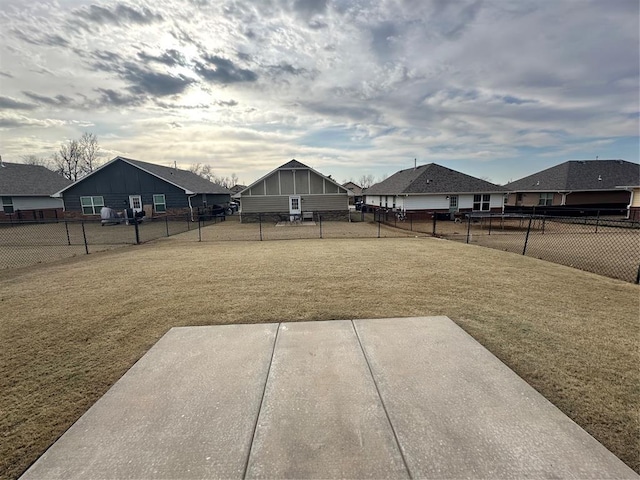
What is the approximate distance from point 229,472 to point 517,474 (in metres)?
1.87

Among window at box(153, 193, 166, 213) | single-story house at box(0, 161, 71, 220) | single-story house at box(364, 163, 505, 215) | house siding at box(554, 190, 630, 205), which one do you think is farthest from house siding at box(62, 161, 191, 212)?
house siding at box(554, 190, 630, 205)

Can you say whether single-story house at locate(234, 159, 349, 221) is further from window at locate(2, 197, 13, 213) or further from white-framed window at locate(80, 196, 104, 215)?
window at locate(2, 197, 13, 213)

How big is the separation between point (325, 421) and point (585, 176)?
37.7 meters

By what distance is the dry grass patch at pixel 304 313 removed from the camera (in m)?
2.67

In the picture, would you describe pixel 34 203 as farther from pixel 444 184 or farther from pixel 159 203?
pixel 444 184

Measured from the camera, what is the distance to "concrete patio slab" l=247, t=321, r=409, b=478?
198 centimetres

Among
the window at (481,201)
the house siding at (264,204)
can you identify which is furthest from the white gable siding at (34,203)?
the window at (481,201)

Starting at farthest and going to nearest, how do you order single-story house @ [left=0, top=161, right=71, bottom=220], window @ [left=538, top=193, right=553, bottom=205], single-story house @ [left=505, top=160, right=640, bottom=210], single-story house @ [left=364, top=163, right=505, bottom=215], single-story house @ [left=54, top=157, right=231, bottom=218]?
1. window @ [left=538, top=193, right=553, bottom=205]
2. single-story house @ [left=505, top=160, right=640, bottom=210]
3. single-story house @ [left=0, top=161, right=71, bottom=220]
4. single-story house @ [left=54, top=157, right=231, bottom=218]
5. single-story house @ [left=364, top=163, right=505, bottom=215]

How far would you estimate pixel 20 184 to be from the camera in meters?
27.6

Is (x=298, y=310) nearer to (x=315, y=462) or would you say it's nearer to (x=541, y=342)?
(x=315, y=462)

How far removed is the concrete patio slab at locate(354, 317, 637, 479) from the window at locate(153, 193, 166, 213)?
90.8 ft

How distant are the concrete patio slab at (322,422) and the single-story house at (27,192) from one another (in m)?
34.6

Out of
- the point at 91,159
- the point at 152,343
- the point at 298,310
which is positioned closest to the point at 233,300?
the point at 298,310

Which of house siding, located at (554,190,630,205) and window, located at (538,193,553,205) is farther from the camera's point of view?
window, located at (538,193,553,205)
